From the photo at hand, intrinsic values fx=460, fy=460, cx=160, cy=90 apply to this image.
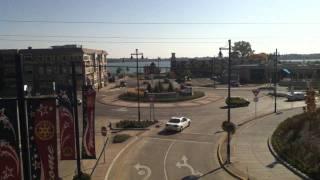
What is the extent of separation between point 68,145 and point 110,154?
1094 cm

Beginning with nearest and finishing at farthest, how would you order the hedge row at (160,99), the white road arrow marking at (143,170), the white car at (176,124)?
the white road arrow marking at (143,170)
the white car at (176,124)
the hedge row at (160,99)

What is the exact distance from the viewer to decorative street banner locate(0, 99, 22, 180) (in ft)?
59.2

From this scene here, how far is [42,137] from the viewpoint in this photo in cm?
1991

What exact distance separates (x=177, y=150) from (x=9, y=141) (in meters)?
20.1

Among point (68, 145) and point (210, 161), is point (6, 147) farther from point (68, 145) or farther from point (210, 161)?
point (210, 161)

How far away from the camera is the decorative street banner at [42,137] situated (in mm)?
19375

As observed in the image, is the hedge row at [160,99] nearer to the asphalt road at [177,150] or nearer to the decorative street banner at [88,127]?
the asphalt road at [177,150]

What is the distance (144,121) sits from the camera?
49.2 m

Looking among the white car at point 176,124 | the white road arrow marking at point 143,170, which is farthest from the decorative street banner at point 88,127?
the white car at point 176,124

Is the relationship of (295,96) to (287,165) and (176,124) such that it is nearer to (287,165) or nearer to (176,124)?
(176,124)

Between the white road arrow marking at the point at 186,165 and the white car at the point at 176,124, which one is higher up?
the white car at the point at 176,124

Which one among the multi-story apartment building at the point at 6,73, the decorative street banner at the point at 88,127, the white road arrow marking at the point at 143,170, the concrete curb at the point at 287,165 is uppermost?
the multi-story apartment building at the point at 6,73

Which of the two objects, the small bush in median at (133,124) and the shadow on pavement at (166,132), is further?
the small bush in median at (133,124)

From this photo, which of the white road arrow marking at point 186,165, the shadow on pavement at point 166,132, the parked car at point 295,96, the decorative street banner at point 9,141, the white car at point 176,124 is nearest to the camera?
the decorative street banner at point 9,141
